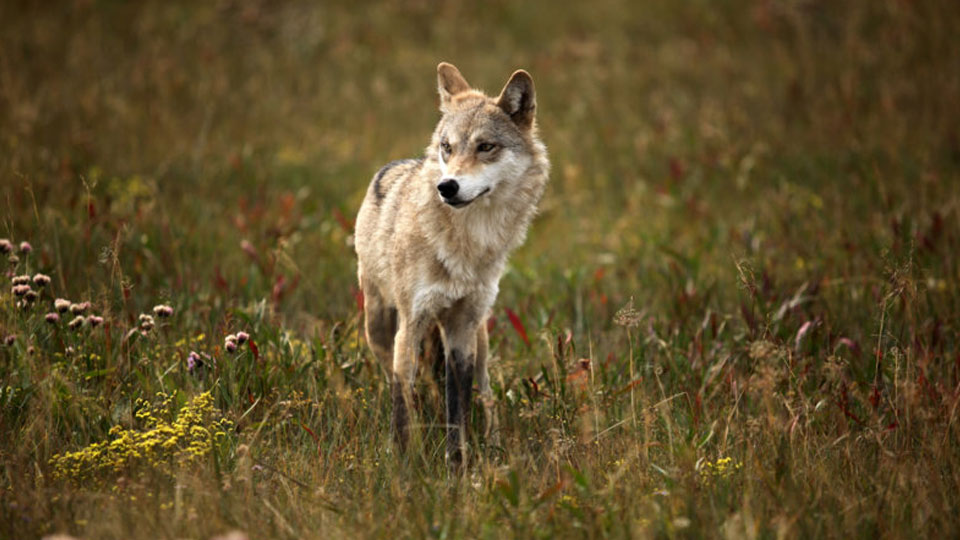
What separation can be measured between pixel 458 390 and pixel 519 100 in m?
1.74

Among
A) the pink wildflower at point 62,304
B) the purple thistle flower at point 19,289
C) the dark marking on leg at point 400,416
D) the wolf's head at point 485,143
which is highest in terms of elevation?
the wolf's head at point 485,143

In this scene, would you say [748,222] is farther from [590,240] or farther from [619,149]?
[619,149]

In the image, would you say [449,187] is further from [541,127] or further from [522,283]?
[541,127]

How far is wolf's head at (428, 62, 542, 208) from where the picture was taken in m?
4.17

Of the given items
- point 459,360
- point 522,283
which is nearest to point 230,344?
point 459,360

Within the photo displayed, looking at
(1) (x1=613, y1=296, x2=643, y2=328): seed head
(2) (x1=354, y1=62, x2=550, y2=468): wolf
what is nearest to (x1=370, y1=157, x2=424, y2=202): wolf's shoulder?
(2) (x1=354, y1=62, x2=550, y2=468): wolf

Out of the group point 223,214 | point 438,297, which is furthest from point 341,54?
point 438,297

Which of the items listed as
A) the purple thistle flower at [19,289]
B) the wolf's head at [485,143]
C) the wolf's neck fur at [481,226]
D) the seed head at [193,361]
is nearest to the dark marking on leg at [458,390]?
the wolf's neck fur at [481,226]

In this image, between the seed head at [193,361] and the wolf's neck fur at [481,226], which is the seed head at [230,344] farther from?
the wolf's neck fur at [481,226]

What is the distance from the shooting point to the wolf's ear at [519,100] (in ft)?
14.9

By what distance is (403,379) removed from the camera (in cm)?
435

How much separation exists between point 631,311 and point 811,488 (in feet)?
3.76

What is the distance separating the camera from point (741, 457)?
3.88 meters

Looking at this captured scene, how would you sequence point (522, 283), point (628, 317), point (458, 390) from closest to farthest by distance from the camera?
1. point (628, 317)
2. point (458, 390)
3. point (522, 283)
